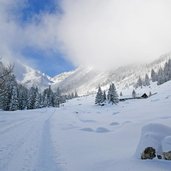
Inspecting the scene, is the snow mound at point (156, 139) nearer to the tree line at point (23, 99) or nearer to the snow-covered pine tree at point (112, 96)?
the tree line at point (23, 99)

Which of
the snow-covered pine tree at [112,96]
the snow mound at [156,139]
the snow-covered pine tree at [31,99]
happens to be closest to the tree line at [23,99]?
the snow-covered pine tree at [31,99]

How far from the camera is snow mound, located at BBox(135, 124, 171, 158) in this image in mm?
9648

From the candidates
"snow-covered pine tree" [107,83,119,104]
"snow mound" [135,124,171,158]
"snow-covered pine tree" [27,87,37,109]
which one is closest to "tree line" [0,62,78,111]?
"snow-covered pine tree" [27,87,37,109]

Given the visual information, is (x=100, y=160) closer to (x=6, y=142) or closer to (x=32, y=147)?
(x=32, y=147)

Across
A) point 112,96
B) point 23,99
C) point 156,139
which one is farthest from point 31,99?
point 156,139

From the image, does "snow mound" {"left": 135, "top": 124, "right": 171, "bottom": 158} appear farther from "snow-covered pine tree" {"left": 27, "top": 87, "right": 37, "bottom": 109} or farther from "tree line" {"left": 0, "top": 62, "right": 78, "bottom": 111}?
"snow-covered pine tree" {"left": 27, "top": 87, "right": 37, "bottom": 109}

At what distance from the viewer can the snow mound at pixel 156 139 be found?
9.65m

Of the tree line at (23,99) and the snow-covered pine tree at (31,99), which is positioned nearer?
the tree line at (23,99)

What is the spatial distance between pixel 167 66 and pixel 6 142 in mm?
129432

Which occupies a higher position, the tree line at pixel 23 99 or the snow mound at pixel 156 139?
the tree line at pixel 23 99

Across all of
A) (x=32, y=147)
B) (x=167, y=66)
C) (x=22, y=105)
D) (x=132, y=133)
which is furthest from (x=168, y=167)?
(x=167, y=66)

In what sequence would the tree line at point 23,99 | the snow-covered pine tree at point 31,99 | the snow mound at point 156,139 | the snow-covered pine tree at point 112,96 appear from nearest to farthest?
the snow mound at point 156,139
the tree line at point 23,99
the snow-covered pine tree at point 31,99
the snow-covered pine tree at point 112,96

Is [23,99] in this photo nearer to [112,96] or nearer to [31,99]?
[31,99]

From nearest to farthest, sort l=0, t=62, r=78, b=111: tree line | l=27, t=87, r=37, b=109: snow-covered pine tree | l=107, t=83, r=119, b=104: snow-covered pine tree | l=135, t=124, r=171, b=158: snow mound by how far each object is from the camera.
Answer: l=135, t=124, r=171, b=158: snow mound
l=0, t=62, r=78, b=111: tree line
l=27, t=87, r=37, b=109: snow-covered pine tree
l=107, t=83, r=119, b=104: snow-covered pine tree
